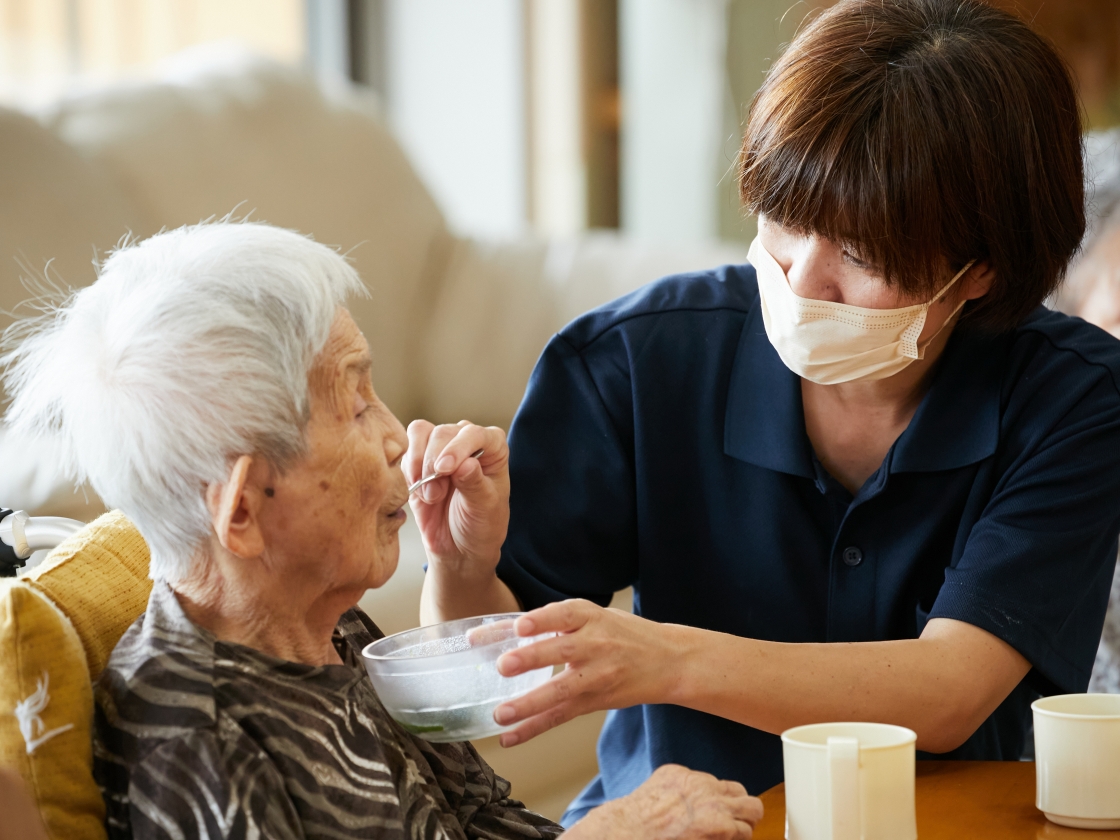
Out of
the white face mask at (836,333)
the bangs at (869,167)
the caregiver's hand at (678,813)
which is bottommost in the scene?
the caregiver's hand at (678,813)

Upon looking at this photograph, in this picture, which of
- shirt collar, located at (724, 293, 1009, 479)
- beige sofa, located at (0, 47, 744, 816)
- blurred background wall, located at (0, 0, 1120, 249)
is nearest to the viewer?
shirt collar, located at (724, 293, 1009, 479)

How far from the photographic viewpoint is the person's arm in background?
0.64m

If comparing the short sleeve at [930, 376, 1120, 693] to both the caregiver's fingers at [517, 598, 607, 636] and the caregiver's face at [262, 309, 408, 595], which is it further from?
the caregiver's face at [262, 309, 408, 595]

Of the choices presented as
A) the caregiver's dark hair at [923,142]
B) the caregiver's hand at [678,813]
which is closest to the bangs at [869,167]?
the caregiver's dark hair at [923,142]

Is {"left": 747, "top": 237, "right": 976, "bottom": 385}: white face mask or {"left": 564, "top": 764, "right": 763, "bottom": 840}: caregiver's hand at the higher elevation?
{"left": 747, "top": 237, "right": 976, "bottom": 385}: white face mask

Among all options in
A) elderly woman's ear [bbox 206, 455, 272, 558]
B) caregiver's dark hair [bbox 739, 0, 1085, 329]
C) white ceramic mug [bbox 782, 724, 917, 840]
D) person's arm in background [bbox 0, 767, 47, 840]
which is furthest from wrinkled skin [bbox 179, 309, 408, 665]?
caregiver's dark hair [bbox 739, 0, 1085, 329]

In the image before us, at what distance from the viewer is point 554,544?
1.33 metres

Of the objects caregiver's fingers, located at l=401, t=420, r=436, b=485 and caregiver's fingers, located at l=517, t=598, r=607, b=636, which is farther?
caregiver's fingers, located at l=401, t=420, r=436, b=485

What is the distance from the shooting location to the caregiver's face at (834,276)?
1.19m

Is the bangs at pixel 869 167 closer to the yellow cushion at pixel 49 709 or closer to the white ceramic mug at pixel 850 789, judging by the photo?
the white ceramic mug at pixel 850 789

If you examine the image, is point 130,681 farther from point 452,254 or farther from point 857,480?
point 452,254

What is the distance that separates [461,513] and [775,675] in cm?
36

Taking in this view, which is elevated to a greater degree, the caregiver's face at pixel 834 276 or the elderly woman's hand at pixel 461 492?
the caregiver's face at pixel 834 276

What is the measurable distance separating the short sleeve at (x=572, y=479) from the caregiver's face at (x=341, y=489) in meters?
0.32
